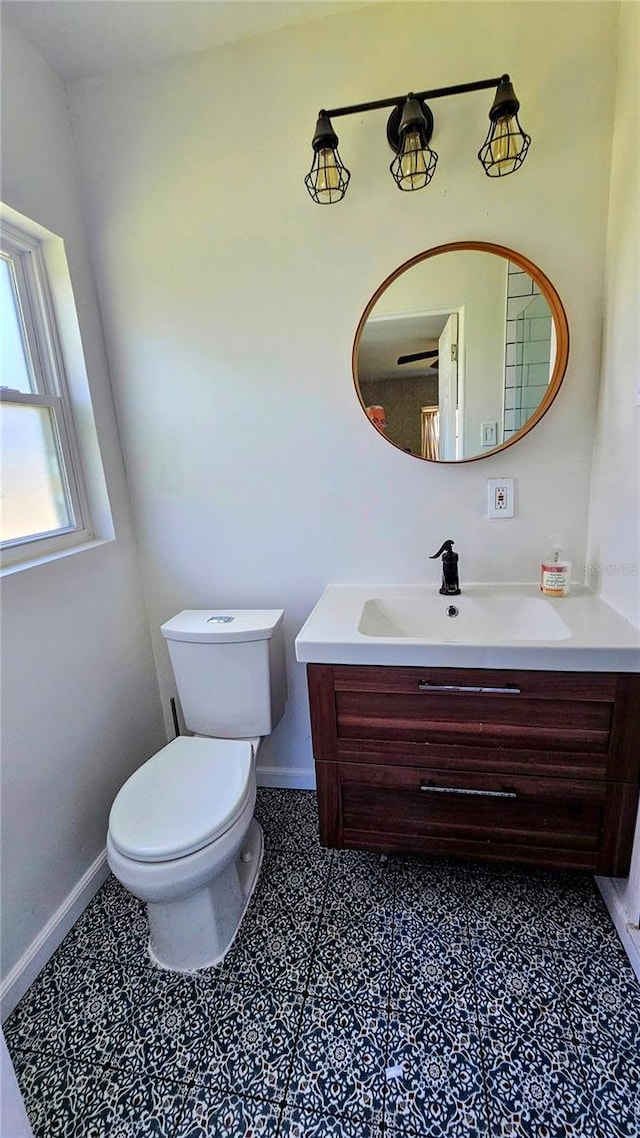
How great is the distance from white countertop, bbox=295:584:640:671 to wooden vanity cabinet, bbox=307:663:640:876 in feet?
0.10

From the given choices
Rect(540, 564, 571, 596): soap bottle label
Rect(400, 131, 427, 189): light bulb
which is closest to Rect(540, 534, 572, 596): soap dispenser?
Rect(540, 564, 571, 596): soap bottle label

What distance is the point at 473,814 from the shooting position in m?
1.32

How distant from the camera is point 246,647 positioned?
63.5 inches

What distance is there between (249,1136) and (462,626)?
127cm

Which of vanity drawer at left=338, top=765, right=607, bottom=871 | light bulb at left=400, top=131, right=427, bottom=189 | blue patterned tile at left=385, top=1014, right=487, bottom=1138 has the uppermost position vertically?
light bulb at left=400, top=131, right=427, bottom=189

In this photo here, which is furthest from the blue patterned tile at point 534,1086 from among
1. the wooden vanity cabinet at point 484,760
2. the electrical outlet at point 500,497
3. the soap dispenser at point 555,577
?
the electrical outlet at point 500,497

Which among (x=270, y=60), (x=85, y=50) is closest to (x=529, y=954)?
(x=270, y=60)

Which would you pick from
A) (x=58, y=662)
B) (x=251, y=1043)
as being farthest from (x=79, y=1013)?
(x=58, y=662)

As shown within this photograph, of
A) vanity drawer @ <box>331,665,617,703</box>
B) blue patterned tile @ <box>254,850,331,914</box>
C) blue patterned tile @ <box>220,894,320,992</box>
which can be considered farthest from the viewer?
blue patterned tile @ <box>254,850,331,914</box>

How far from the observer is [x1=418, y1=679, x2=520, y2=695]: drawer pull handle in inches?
47.8

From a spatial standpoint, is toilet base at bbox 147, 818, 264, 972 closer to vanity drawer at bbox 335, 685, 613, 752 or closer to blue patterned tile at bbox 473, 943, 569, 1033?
vanity drawer at bbox 335, 685, 613, 752

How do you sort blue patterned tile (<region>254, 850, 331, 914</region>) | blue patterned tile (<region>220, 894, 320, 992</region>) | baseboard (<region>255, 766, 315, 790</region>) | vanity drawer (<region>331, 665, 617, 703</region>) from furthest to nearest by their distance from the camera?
baseboard (<region>255, 766, 315, 790</region>)
blue patterned tile (<region>254, 850, 331, 914</region>)
blue patterned tile (<region>220, 894, 320, 992</region>)
vanity drawer (<region>331, 665, 617, 703</region>)

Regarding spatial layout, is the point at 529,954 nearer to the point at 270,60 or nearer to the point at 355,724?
the point at 355,724

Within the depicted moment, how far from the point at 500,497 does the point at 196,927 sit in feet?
5.11
